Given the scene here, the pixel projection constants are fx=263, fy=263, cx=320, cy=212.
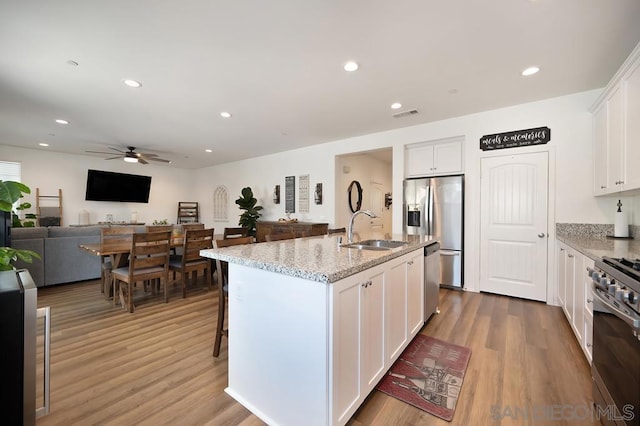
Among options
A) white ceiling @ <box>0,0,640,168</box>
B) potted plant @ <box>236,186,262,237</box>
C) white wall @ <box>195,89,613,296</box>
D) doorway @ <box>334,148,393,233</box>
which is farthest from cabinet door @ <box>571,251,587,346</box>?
potted plant @ <box>236,186,262,237</box>

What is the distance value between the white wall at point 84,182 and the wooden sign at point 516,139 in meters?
8.44

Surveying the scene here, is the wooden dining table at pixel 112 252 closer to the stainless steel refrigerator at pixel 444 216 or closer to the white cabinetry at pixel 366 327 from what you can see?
the white cabinetry at pixel 366 327

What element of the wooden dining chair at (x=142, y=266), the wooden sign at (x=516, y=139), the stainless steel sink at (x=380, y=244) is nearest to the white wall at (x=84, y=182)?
the wooden dining chair at (x=142, y=266)

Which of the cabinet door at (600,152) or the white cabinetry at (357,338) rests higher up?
the cabinet door at (600,152)

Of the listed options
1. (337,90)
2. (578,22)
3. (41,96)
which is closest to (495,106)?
(578,22)

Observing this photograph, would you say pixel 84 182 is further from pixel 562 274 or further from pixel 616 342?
pixel 562 274

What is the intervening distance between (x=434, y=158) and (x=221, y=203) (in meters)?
6.13

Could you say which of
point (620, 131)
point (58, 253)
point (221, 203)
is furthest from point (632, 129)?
point (221, 203)

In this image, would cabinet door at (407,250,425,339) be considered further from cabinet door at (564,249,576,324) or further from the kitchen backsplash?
the kitchen backsplash

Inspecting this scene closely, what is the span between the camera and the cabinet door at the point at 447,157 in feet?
13.2

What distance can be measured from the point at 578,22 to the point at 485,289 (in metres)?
3.09

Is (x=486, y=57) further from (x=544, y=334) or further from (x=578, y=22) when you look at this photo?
(x=544, y=334)

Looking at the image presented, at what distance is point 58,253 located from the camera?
4047 mm

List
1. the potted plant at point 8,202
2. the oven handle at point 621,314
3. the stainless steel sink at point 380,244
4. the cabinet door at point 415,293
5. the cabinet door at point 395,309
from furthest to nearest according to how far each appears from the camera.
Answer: the stainless steel sink at point 380,244
the cabinet door at point 415,293
the cabinet door at point 395,309
the potted plant at point 8,202
the oven handle at point 621,314
